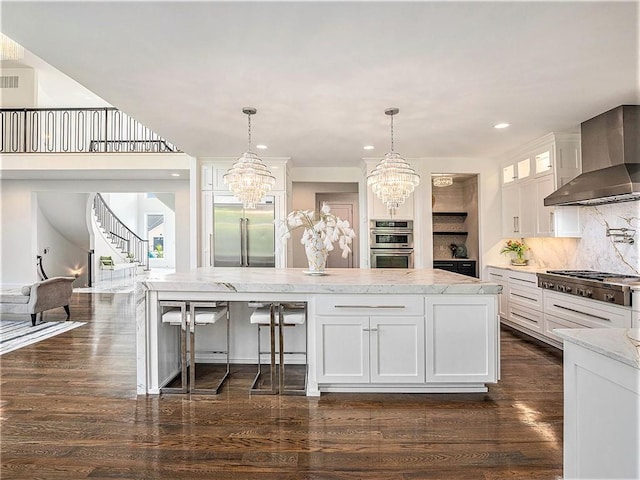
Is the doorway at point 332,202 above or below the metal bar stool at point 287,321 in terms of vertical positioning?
above

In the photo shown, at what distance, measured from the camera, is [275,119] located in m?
4.00

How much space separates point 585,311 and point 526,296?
1.07 m

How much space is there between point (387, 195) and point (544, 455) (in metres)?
2.61

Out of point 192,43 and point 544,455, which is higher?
point 192,43

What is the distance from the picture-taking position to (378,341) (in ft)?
9.68

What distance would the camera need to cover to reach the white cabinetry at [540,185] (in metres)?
4.56

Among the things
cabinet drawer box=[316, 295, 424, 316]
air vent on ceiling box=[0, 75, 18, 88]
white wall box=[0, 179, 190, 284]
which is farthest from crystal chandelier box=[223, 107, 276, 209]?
air vent on ceiling box=[0, 75, 18, 88]

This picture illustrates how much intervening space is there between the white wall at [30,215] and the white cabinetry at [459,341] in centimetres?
610

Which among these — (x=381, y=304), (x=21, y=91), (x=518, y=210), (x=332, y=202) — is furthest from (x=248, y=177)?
(x=21, y=91)

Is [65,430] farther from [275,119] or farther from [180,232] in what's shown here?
[180,232]

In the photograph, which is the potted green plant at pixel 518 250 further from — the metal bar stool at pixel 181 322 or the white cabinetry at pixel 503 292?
the metal bar stool at pixel 181 322

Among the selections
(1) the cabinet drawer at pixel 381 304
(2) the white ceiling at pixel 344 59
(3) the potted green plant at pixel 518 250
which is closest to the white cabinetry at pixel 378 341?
(1) the cabinet drawer at pixel 381 304

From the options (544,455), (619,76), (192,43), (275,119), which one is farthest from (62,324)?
(619,76)

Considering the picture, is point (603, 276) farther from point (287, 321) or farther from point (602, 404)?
point (287, 321)
